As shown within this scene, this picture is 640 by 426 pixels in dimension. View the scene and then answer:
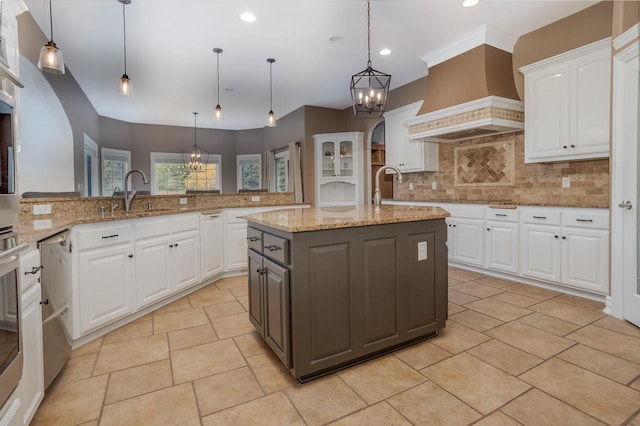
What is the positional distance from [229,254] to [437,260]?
8.82 ft

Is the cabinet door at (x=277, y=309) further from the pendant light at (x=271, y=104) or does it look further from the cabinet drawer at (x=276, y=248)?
the pendant light at (x=271, y=104)

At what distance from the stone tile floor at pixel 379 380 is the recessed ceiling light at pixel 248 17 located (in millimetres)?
2852

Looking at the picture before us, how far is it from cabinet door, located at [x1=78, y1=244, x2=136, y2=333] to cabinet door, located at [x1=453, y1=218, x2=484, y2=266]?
12.2 ft

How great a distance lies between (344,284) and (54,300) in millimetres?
1603

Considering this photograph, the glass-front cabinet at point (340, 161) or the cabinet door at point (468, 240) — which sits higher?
the glass-front cabinet at point (340, 161)

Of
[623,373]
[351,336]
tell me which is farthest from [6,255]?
[623,373]

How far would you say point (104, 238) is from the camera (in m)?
2.44

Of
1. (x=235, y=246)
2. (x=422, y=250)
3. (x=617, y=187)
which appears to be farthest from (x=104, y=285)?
(x=617, y=187)

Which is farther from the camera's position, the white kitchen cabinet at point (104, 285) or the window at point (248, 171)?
the window at point (248, 171)

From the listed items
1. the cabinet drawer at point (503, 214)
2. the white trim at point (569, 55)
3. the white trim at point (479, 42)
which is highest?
the white trim at point (479, 42)

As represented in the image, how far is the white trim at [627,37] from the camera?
94.8 inches

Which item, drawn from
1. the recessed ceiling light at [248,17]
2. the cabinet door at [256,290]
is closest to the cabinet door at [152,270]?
the cabinet door at [256,290]

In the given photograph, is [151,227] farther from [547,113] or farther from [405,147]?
[547,113]

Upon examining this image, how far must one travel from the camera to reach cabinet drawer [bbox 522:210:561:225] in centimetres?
331
